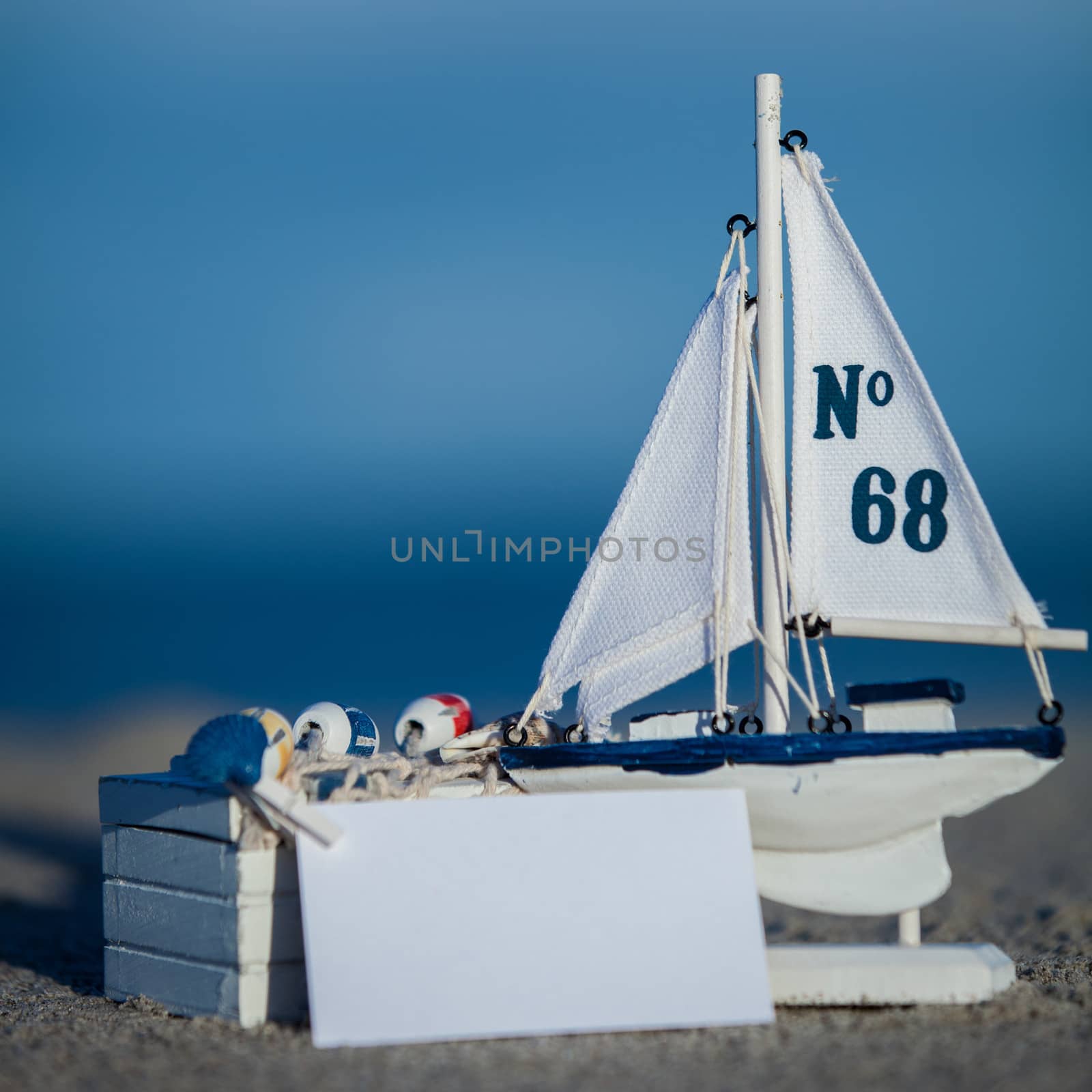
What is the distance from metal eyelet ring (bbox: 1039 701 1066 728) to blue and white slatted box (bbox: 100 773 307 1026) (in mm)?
→ 3054

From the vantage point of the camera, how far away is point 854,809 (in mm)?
5668

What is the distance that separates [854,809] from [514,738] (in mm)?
1559

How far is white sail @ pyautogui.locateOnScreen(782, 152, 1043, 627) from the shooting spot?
601cm

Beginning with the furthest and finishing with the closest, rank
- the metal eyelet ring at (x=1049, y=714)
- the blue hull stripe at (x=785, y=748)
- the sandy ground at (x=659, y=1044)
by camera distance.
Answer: the metal eyelet ring at (x=1049, y=714), the blue hull stripe at (x=785, y=748), the sandy ground at (x=659, y=1044)

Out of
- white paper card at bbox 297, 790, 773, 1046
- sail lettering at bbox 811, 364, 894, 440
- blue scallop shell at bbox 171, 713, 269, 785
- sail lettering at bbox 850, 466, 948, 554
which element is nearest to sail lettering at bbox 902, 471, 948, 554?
sail lettering at bbox 850, 466, 948, 554

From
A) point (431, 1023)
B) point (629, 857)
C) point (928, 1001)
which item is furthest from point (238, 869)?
point (928, 1001)

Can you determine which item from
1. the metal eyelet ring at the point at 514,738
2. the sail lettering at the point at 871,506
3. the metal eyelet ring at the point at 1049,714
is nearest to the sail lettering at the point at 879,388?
the sail lettering at the point at 871,506

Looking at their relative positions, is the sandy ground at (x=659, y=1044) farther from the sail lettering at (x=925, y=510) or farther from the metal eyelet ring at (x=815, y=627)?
the sail lettering at (x=925, y=510)

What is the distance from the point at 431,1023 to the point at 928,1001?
198 centimetres

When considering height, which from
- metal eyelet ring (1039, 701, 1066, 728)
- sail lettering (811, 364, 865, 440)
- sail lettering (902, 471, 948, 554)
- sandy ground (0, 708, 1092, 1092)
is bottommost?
sandy ground (0, 708, 1092, 1092)

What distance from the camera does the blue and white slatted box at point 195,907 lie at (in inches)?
217

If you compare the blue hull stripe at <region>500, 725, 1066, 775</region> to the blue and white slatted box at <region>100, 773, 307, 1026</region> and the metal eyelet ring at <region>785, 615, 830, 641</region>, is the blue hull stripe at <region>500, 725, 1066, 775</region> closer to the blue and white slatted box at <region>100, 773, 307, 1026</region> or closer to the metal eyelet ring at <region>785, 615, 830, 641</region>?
the metal eyelet ring at <region>785, 615, 830, 641</region>

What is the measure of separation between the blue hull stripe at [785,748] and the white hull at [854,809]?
3 cm

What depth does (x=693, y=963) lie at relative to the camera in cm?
517
